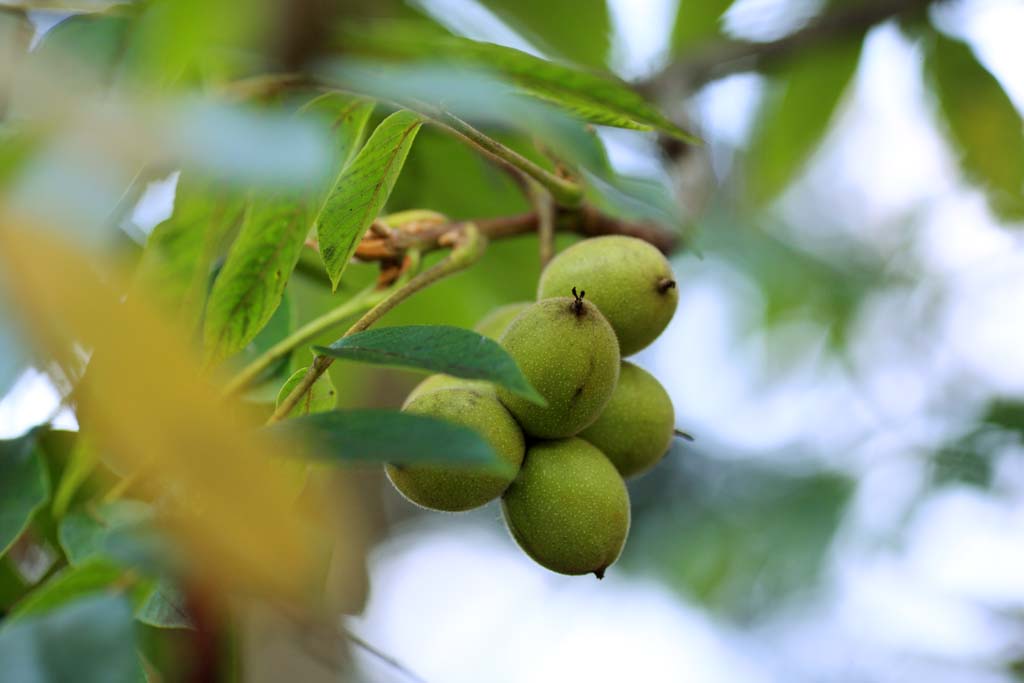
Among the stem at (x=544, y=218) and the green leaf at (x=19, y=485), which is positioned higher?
the stem at (x=544, y=218)

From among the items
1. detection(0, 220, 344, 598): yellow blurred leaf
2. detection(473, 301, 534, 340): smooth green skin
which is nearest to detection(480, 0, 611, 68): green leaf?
detection(473, 301, 534, 340): smooth green skin

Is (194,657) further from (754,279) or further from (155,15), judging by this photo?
(754,279)

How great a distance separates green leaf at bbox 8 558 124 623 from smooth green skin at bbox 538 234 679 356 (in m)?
0.49

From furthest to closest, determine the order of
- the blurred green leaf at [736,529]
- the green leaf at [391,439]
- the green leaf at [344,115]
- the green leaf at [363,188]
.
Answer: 1. the blurred green leaf at [736,529]
2. the green leaf at [344,115]
3. the green leaf at [363,188]
4. the green leaf at [391,439]

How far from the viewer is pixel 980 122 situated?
1729 mm

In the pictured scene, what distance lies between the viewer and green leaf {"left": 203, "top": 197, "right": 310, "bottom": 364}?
0.94 metres

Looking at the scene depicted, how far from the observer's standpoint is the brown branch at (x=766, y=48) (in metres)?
1.81

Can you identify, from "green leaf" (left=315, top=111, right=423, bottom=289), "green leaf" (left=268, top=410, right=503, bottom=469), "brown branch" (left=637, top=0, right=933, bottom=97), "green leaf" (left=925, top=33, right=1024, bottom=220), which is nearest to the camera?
"green leaf" (left=268, top=410, right=503, bottom=469)

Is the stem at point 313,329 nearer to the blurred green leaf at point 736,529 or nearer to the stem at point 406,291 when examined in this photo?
the stem at point 406,291

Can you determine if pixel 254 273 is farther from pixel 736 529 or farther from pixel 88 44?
pixel 736 529

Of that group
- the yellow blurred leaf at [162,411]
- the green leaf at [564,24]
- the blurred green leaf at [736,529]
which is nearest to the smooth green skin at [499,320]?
the yellow blurred leaf at [162,411]

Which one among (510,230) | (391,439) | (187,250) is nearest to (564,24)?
(510,230)

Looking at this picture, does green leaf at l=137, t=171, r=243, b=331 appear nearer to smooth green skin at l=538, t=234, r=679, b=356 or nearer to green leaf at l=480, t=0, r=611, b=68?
smooth green skin at l=538, t=234, r=679, b=356

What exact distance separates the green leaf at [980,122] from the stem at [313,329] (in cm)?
109
